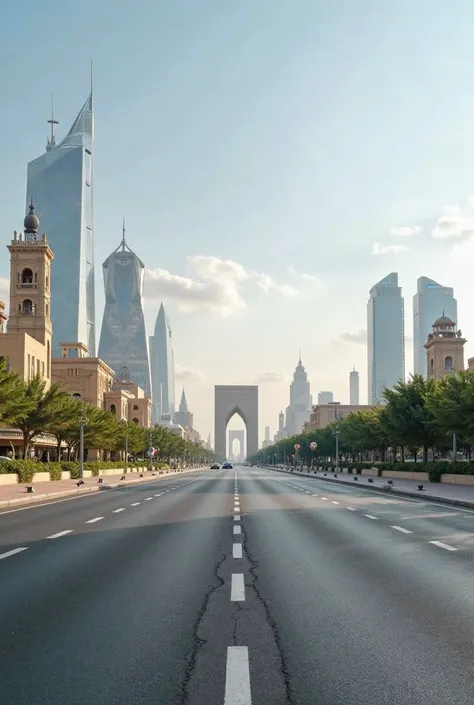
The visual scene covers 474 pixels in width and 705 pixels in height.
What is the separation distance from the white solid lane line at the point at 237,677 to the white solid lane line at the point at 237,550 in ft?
20.1

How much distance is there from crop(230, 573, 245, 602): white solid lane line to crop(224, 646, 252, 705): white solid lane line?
7.53 ft

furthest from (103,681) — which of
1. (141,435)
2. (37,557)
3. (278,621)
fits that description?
(141,435)

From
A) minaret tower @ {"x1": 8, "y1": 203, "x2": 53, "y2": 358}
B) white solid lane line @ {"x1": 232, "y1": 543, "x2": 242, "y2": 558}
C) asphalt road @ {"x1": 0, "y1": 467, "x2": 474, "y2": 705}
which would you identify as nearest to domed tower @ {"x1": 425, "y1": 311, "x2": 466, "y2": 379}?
minaret tower @ {"x1": 8, "y1": 203, "x2": 53, "y2": 358}

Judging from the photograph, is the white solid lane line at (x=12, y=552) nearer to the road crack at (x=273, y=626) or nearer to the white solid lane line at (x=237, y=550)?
the white solid lane line at (x=237, y=550)

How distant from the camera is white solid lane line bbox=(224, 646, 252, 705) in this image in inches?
201

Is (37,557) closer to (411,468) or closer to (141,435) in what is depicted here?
(411,468)

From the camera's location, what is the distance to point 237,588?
30.8ft

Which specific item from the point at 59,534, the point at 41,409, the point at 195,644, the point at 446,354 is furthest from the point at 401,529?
the point at 446,354

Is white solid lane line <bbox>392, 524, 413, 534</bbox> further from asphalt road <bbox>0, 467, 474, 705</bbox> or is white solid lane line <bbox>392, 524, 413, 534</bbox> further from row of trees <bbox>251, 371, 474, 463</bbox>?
row of trees <bbox>251, 371, 474, 463</bbox>

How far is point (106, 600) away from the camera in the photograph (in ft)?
28.1

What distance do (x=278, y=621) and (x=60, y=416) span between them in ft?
159

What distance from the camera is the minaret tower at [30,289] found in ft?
324

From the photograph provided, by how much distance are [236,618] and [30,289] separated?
318 feet

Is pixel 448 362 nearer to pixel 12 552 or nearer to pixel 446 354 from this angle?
pixel 446 354
